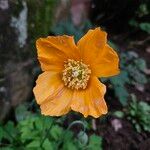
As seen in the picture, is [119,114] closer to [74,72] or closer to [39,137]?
[39,137]

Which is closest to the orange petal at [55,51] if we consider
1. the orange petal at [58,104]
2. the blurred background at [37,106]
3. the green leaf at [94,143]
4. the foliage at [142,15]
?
the orange petal at [58,104]

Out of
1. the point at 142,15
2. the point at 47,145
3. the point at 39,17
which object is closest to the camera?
the point at 47,145

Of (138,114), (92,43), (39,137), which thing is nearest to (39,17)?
(39,137)

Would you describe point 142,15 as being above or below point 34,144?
below

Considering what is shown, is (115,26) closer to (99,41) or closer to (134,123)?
(134,123)

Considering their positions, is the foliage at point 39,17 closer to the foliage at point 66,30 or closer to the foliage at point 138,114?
the foliage at point 66,30

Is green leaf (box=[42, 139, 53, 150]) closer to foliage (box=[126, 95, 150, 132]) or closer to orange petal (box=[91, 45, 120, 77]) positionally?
orange petal (box=[91, 45, 120, 77])
